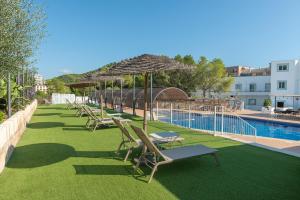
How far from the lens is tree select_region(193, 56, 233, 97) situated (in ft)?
125

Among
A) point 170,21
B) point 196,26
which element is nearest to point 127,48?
point 170,21

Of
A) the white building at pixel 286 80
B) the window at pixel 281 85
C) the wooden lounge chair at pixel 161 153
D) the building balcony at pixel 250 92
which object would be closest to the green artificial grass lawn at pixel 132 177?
A: the wooden lounge chair at pixel 161 153

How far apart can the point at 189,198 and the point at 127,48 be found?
101ft

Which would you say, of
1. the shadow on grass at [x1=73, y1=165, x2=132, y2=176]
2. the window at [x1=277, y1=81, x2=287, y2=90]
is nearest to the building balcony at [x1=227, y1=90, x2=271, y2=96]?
the window at [x1=277, y1=81, x2=287, y2=90]

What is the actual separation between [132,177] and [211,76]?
35.6 m

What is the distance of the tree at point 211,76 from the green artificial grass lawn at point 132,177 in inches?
1265

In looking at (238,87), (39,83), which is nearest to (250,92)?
(238,87)

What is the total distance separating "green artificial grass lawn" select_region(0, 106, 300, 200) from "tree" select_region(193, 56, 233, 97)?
32140 mm

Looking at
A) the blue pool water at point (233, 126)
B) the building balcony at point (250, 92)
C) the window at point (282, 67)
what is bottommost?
the blue pool water at point (233, 126)

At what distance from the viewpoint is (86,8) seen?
877 inches

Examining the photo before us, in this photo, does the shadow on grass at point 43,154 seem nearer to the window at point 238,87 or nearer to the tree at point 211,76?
the tree at point 211,76

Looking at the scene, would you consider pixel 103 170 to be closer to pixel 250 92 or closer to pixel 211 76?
pixel 211 76

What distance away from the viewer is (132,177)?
4.69 metres

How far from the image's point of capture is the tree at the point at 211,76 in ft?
125
